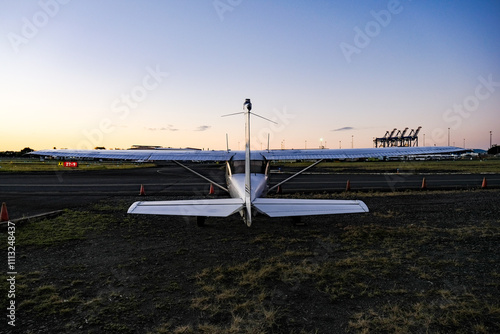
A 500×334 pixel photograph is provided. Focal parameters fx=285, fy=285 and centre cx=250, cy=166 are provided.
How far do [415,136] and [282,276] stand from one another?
150299 mm

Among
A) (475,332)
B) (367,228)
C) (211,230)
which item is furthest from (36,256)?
(367,228)

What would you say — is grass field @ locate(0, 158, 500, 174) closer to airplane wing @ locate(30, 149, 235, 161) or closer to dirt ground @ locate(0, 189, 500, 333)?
airplane wing @ locate(30, 149, 235, 161)

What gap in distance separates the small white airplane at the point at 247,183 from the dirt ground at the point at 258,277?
0.86 m

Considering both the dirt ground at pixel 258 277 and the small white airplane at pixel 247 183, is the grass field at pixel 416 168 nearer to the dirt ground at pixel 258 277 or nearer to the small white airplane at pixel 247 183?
the small white airplane at pixel 247 183

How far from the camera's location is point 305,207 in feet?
22.1

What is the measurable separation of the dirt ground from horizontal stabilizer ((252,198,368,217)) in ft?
2.70

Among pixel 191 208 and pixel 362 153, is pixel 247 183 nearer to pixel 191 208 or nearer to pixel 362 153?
pixel 191 208

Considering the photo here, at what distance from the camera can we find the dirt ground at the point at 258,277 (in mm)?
3629

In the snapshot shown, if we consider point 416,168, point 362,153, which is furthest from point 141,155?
point 416,168

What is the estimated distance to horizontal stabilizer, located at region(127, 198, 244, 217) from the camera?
20.9ft

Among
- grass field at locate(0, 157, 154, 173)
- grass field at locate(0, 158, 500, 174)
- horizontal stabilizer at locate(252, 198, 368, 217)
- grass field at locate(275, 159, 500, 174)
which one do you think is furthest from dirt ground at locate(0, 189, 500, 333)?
grass field at locate(0, 157, 154, 173)

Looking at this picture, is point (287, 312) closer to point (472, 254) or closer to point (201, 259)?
point (201, 259)

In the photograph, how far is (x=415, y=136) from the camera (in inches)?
5241

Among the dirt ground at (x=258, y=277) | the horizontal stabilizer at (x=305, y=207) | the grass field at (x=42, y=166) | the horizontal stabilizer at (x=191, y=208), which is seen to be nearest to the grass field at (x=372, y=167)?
the grass field at (x=42, y=166)
